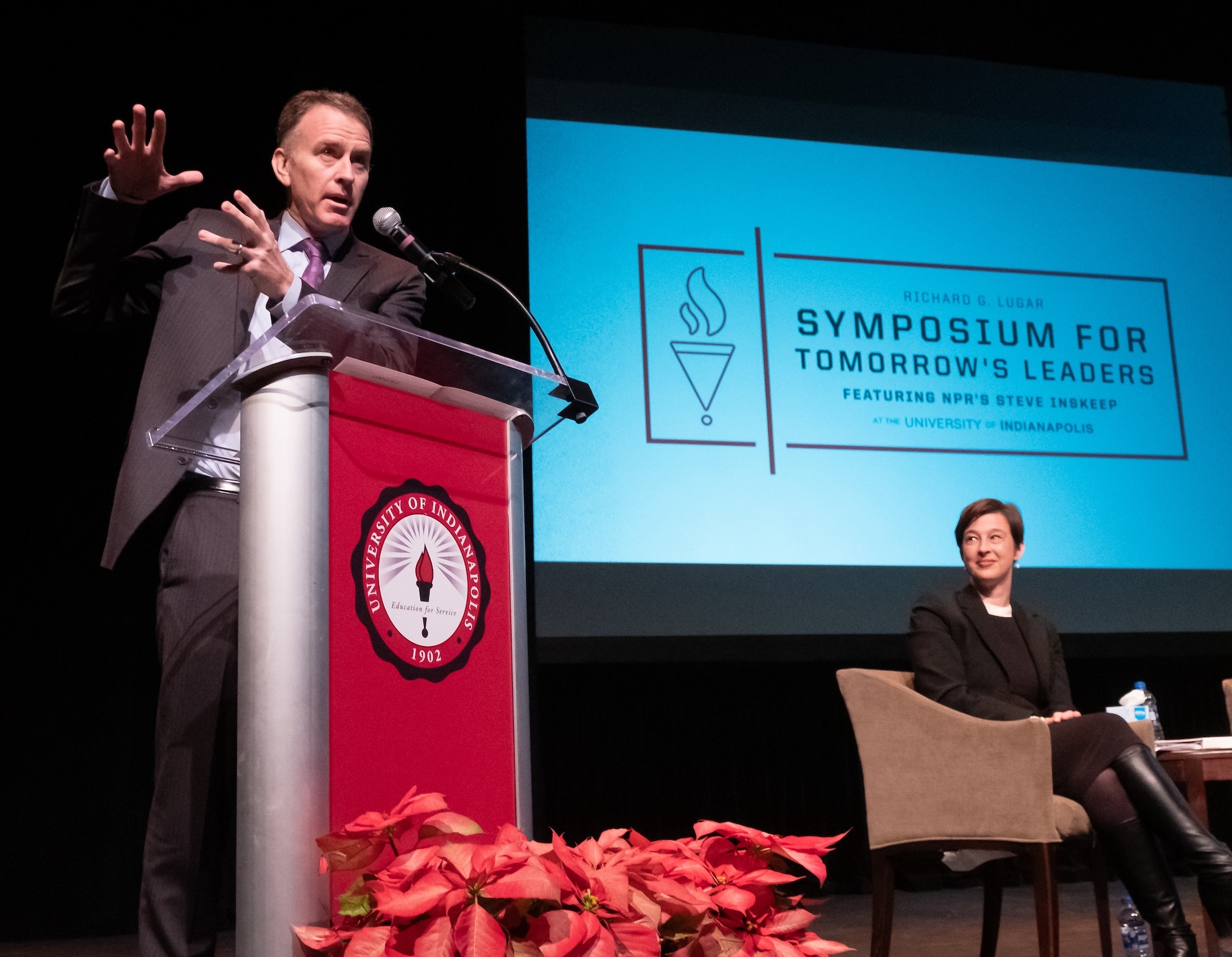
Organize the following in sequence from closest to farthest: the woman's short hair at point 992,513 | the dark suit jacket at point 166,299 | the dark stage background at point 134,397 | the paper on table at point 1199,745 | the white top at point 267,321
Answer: the white top at point 267,321, the dark suit jacket at point 166,299, the paper on table at point 1199,745, the woman's short hair at point 992,513, the dark stage background at point 134,397

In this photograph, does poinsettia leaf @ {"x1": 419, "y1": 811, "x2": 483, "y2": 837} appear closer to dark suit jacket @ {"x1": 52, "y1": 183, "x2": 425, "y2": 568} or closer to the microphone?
dark suit jacket @ {"x1": 52, "y1": 183, "x2": 425, "y2": 568}

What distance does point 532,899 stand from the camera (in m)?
0.96

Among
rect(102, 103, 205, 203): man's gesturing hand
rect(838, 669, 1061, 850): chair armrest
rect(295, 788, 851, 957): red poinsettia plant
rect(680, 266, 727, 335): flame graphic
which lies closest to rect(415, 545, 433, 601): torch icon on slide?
rect(295, 788, 851, 957): red poinsettia plant

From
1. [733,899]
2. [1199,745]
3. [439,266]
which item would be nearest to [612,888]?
[733,899]

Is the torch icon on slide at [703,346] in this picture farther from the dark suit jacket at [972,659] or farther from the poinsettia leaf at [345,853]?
the poinsettia leaf at [345,853]

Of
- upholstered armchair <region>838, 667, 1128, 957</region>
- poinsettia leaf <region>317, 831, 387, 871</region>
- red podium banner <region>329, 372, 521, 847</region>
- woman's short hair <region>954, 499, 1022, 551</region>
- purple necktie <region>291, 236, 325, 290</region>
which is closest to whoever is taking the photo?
poinsettia leaf <region>317, 831, 387, 871</region>

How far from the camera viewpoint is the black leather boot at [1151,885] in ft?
7.90

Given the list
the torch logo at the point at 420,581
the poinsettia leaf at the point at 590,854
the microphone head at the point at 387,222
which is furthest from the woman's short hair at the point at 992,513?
the poinsettia leaf at the point at 590,854

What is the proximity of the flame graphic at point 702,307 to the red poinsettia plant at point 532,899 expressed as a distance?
281 cm

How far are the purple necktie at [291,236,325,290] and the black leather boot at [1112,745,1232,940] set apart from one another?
79.4 inches

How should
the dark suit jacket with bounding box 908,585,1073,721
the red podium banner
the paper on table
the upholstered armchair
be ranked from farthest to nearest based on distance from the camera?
the dark suit jacket with bounding box 908,585,1073,721 < the paper on table < the upholstered armchair < the red podium banner

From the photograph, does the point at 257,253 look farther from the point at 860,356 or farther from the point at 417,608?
the point at 860,356

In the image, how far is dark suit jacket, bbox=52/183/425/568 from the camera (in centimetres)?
135

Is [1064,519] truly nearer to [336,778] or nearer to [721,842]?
[721,842]
